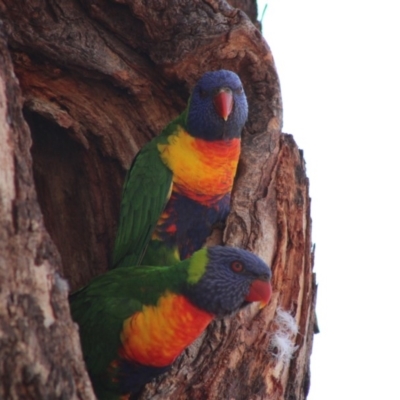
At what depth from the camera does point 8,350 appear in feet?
7.36

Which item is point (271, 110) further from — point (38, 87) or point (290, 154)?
point (38, 87)

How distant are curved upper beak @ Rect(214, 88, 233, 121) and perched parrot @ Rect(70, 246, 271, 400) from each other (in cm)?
103

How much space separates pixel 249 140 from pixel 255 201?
46 centimetres

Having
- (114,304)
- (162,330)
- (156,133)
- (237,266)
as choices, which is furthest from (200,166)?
(162,330)

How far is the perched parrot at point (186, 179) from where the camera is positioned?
403cm

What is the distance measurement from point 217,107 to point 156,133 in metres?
0.46

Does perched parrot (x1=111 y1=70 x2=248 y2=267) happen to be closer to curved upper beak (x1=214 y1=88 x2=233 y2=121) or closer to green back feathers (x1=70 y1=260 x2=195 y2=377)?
curved upper beak (x1=214 y1=88 x2=233 y2=121)

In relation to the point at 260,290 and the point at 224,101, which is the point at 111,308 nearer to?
the point at 260,290

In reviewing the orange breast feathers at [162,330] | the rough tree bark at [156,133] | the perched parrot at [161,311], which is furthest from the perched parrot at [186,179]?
the orange breast feathers at [162,330]

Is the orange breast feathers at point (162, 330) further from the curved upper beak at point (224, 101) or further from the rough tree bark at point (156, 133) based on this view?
the curved upper beak at point (224, 101)

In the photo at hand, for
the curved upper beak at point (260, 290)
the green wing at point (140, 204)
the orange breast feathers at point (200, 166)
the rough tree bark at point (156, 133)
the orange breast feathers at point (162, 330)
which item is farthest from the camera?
the orange breast feathers at point (200, 166)

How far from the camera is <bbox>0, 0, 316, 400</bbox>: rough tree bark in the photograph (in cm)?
→ 352

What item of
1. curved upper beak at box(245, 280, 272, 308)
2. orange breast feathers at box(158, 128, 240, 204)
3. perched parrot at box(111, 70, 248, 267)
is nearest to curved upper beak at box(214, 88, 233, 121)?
perched parrot at box(111, 70, 248, 267)

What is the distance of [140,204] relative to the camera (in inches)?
158
